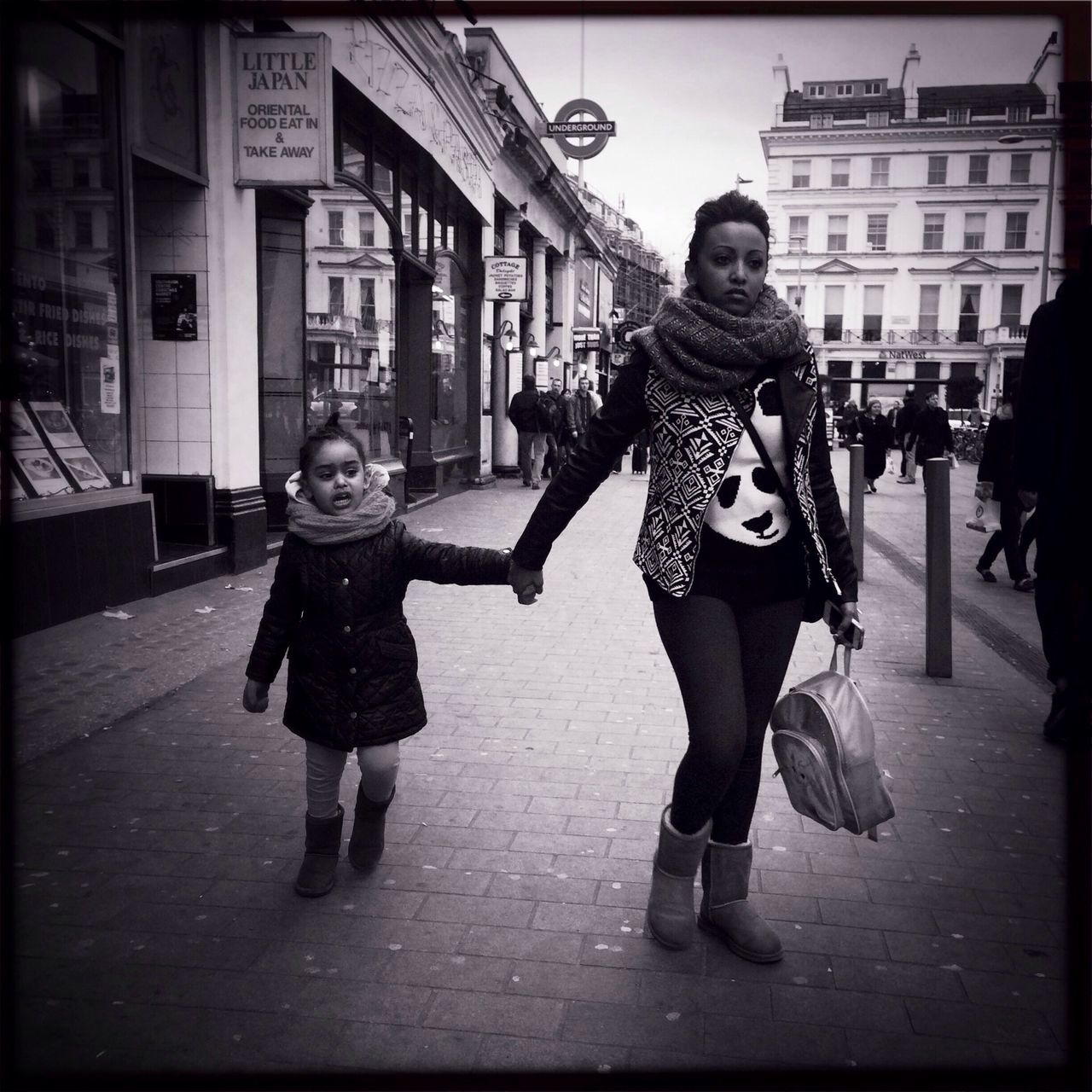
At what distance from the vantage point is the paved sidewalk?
269 centimetres

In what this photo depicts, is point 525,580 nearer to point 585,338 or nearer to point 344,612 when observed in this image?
point 344,612

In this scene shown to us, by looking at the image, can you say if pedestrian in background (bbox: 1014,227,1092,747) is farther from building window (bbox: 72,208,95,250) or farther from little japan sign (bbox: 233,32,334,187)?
little japan sign (bbox: 233,32,334,187)

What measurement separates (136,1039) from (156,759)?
84.3 inches

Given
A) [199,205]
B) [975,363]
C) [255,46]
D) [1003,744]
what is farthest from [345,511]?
[975,363]

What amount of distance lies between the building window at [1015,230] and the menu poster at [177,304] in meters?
60.3

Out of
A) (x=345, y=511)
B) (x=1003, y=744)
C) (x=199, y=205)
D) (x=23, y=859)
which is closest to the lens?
(x=345, y=511)

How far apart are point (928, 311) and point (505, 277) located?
165ft

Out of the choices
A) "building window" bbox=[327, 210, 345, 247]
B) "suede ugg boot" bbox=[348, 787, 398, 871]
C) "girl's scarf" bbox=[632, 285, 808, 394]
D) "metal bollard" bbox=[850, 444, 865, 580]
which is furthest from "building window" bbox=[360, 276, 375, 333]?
"girl's scarf" bbox=[632, 285, 808, 394]

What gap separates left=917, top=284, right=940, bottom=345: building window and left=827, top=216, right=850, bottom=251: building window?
524 centimetres

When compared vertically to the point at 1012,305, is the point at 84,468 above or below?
below

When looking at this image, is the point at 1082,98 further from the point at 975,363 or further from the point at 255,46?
the point at 975,363

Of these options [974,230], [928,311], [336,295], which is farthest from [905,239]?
[336,295]

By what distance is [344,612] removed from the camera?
11.0 feet

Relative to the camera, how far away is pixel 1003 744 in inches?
203
